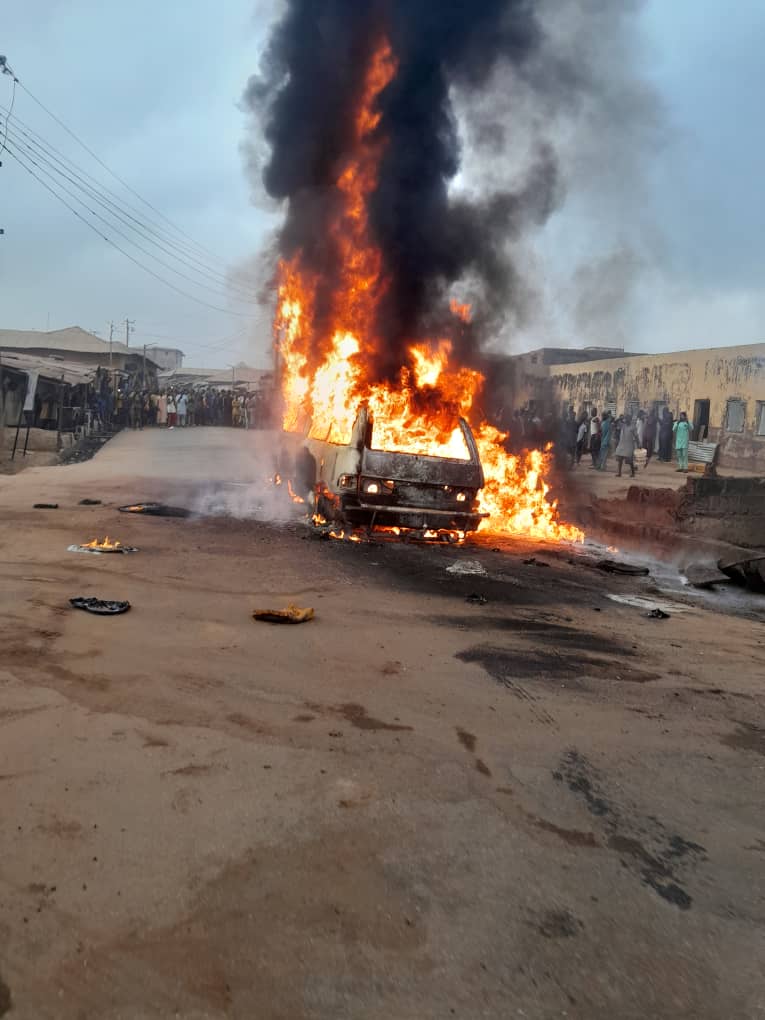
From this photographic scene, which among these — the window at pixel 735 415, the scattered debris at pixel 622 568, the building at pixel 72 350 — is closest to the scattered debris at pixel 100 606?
the scattered debris at pixel 622 568

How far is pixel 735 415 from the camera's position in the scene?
24188mm

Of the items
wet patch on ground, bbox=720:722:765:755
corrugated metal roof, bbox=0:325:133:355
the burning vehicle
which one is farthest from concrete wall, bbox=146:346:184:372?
wet patch on ground, bbox=720:722:765:755

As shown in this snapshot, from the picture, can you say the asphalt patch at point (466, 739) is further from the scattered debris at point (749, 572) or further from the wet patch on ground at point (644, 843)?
the scattered debris at point (749, 572)

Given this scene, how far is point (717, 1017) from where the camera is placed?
7.06 ft

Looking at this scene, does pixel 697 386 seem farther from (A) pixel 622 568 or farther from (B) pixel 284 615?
(B) pixel 284 615

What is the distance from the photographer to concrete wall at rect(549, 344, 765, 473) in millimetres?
23312

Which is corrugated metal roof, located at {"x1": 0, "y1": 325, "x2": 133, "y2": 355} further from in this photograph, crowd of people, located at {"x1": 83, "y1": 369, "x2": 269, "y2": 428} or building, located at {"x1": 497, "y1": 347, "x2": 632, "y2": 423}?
building, located at {"x1": 497, "y1": 347, "x2": 632, "y2": 423}

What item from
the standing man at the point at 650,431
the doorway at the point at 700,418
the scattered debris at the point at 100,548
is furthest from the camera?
the doorway at the point at 700,418

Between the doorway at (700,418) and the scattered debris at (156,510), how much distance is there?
1938 centimetres

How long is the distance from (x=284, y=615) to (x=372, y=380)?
20.1 ft

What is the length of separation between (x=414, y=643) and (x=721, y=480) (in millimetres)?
8265

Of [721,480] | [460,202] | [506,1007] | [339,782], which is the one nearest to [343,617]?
[339,782]

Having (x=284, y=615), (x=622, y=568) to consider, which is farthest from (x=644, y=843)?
(x=622, y=568)

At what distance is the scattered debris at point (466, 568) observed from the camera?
813 centimetres
